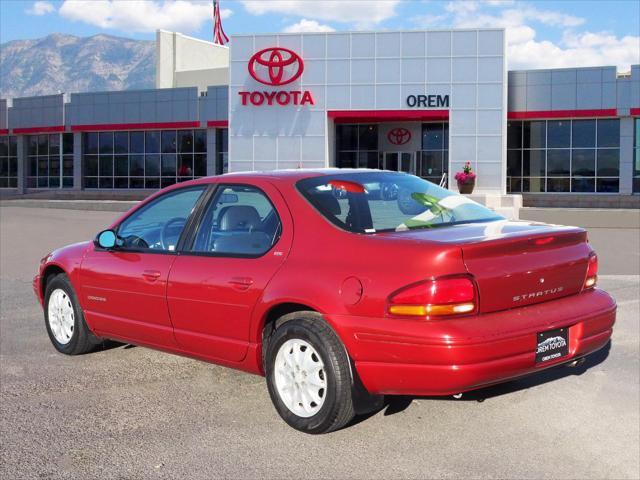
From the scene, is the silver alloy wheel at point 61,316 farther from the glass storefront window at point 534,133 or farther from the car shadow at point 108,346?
the glass storefront window at point 534,133

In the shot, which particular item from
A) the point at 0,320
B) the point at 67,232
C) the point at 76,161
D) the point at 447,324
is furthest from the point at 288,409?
the point at 76,161

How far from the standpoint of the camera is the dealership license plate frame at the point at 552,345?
14.7 feet

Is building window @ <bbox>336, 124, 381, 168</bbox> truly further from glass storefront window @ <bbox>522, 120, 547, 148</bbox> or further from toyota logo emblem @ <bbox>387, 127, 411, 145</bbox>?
glass storefront window @ <bbox>522, 120, 547, 148</bbox>

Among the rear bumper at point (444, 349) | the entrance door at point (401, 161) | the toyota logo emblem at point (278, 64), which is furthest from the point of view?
the entrance door at point (401, 161)

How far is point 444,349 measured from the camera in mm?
4148

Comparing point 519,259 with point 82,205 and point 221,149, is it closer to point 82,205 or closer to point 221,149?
point 82,205

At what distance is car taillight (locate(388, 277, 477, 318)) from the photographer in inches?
166

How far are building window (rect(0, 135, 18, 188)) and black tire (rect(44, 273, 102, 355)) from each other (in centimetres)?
5252

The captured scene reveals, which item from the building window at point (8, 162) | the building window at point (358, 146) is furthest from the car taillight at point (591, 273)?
the building window at point (8, 162)

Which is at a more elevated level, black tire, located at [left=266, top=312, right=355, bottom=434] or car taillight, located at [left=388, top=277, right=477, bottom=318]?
car taillight, located at [left=388, top=277, right=477, bottom=318]

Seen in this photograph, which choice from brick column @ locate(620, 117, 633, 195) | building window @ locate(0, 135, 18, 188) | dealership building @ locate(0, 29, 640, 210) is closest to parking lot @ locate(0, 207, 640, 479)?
dealership building @ locate(0, 29, 640, 210)

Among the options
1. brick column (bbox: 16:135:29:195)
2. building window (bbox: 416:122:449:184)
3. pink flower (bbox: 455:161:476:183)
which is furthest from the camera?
brick column (bbox: 16:135:29:195)

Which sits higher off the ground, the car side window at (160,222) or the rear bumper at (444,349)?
the car side window at (160,222)

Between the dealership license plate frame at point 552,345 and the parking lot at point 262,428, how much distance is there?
54 centimetres
